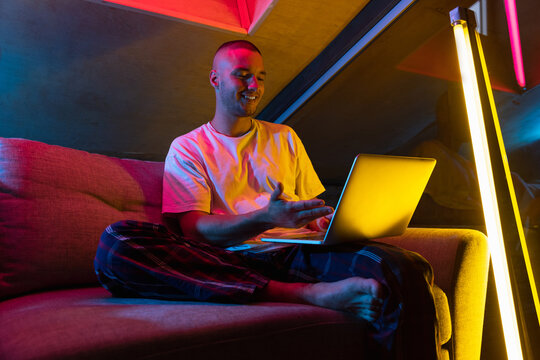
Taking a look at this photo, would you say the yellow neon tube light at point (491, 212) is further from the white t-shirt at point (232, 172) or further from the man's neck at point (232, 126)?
the man's neck at point (232, 126)

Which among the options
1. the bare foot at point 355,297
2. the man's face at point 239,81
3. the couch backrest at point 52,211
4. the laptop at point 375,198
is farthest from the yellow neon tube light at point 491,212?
the couch backrest at point 52,211

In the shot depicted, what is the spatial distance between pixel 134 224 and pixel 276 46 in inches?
86.9

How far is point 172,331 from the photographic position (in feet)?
2.31

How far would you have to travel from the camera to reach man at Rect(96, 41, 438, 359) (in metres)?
0.92

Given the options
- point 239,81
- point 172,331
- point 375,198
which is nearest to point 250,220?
point 375,198

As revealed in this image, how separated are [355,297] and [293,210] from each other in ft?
0.74

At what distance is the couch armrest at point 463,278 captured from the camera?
3.96ft

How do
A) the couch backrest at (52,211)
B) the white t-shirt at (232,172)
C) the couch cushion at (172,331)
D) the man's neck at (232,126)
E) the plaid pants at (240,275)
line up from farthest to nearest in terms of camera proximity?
the man's neck at (232,126) → the white t-shirt at (232,172) → the couch backrest at (52,211) → the plaid pants at (240,275) → the couch cushion at (172,331)

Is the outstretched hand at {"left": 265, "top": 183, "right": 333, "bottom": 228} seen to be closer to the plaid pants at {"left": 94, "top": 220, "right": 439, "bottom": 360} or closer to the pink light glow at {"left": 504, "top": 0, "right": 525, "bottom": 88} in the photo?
the plaid pants at {"left": 94, "top": 220, "right": 439, "bottom": 360}

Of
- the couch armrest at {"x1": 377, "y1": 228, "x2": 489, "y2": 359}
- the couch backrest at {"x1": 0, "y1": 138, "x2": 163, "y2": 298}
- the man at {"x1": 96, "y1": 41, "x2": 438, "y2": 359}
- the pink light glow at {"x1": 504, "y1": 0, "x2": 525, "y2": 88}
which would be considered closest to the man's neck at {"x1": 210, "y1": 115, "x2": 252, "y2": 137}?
the man at {"x1": 96, "y1": 41, "x2": 438, "y2": 359}

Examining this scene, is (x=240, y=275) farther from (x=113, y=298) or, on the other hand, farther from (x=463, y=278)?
(x=463, y=278)

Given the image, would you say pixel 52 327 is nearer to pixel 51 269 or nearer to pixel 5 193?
pixel 51 269

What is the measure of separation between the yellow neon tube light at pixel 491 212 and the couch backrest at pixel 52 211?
3.36 ft

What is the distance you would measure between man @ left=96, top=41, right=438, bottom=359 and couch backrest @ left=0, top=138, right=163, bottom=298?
0.66ft
